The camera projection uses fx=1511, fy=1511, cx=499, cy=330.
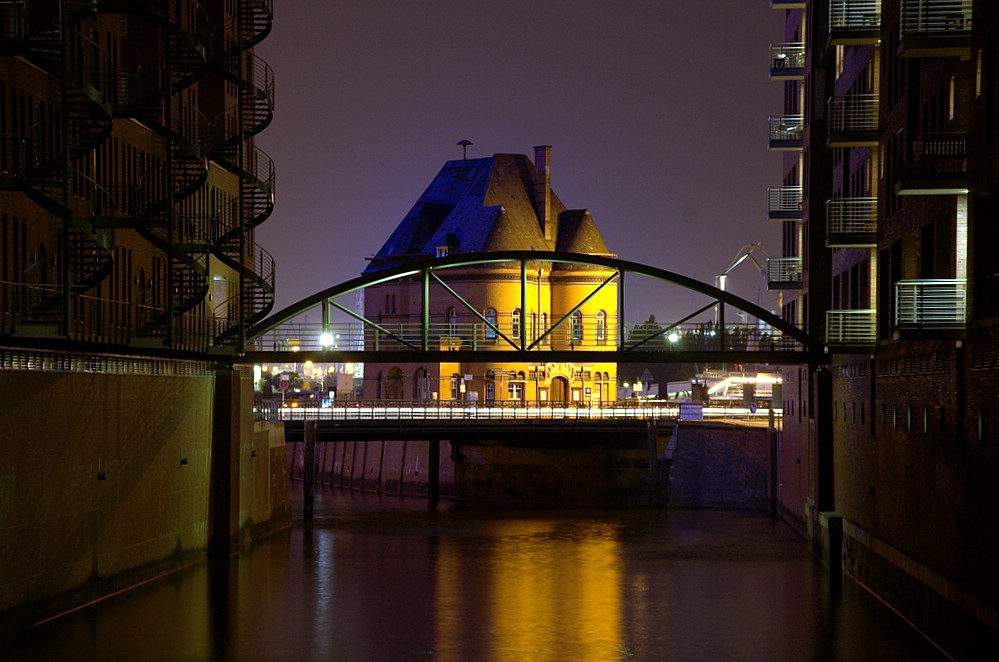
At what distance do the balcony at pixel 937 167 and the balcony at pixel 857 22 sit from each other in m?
9.84

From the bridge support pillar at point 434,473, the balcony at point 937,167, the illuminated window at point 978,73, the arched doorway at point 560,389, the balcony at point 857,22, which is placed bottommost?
the bridge support pillar at point 434,473

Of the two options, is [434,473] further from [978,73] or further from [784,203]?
[978,73]

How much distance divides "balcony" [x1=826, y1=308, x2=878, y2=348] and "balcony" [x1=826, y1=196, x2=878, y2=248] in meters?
1.78

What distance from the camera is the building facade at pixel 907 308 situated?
27.2 metres

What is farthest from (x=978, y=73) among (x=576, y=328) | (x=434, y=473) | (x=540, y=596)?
(x=434, y=473)

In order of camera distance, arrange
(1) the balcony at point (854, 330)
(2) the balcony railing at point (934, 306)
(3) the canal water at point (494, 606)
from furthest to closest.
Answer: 1. (1) the balcony at point (854, 330)
2. (3) the canal water at point (494, 606)
3. (2) the balcony railing at point (934, 306)

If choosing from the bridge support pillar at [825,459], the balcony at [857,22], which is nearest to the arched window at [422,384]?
the bridge support pillar at [825,459]

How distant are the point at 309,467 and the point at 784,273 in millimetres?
20498

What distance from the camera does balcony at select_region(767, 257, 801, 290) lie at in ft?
190

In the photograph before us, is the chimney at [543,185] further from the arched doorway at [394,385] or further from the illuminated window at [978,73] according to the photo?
the illuminated window at [978,73]

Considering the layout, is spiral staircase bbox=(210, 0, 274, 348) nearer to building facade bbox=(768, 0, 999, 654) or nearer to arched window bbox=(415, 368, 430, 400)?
building facade bbox=(768, 0, 999, 654)

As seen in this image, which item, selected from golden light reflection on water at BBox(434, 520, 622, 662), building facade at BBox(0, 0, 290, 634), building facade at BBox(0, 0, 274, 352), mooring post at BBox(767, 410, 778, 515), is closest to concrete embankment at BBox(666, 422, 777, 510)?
mooring post at BBox(767, 410, 778, 515)

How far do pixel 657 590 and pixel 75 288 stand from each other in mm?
17005

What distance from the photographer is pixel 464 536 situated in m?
53.1
